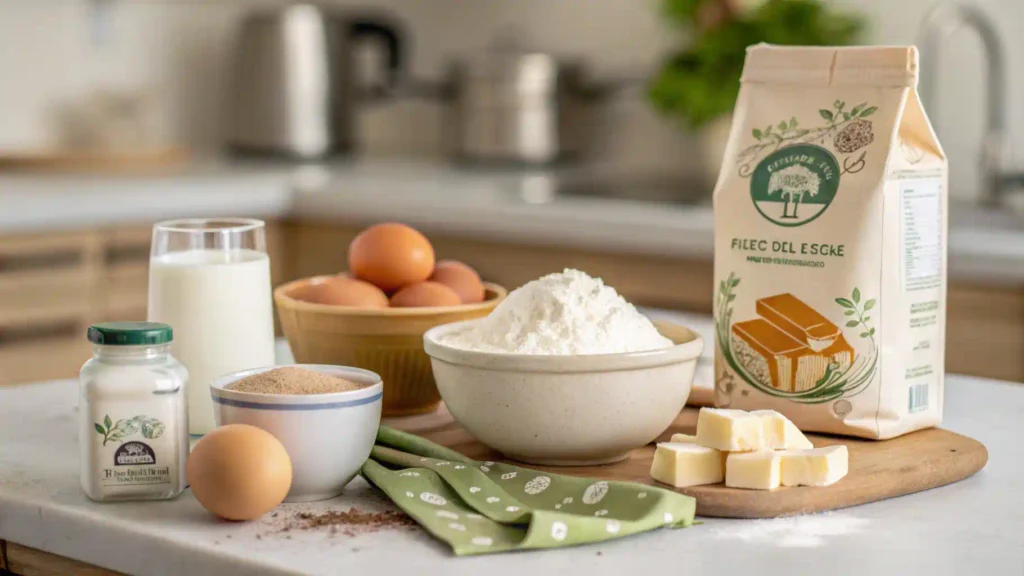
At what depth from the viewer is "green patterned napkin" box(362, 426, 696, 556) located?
0.86m

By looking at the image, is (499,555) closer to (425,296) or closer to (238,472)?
(238,472)

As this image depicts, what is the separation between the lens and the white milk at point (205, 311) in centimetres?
114

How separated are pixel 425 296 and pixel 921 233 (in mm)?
458

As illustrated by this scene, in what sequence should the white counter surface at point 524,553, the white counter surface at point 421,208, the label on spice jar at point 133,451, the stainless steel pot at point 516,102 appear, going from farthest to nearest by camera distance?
the stainless steel pot at point 516,102 < the white counter surface at point 421,208 < the label on spice jar at point 133,451 < the white counter surface at point 524,553

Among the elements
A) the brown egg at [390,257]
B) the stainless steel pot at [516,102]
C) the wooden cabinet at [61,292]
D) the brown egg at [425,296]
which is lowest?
the wooden cabinet at [61,292]

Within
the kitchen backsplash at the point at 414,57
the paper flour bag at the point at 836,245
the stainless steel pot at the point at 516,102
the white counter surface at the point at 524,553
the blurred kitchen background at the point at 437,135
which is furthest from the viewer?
the stainless steel pot at the point at 516,102

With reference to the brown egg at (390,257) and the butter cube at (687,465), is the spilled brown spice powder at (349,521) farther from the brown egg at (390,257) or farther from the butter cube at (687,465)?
the brown egg at (390,257)

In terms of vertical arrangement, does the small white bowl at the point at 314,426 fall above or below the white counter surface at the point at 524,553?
above

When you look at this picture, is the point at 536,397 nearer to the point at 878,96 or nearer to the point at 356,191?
the point at 878,96

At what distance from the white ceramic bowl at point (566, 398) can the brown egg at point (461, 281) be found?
0.24 meters

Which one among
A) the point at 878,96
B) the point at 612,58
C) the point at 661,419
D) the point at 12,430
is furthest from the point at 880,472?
the point at 612,58

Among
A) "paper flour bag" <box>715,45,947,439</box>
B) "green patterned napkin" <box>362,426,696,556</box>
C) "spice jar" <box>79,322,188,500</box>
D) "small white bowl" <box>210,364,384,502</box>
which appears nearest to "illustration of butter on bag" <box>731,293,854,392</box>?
"paper flour bag" <box>715,45,947,439</box>

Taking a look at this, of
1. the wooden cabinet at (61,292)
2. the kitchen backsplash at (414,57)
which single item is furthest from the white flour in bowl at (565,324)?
the kitchen backsplash at (414,57)

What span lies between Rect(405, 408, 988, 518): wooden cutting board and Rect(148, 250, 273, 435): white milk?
19cm
